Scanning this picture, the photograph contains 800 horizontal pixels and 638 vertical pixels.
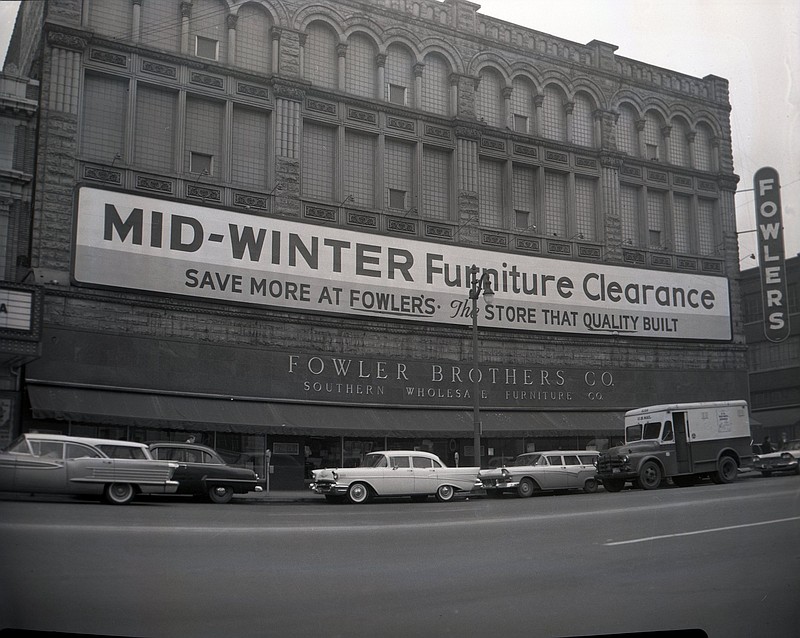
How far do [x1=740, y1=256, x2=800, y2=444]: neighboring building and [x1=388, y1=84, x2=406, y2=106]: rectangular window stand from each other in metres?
2.65

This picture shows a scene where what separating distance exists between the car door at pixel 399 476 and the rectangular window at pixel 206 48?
2.40 m

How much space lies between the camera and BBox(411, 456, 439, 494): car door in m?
4.20

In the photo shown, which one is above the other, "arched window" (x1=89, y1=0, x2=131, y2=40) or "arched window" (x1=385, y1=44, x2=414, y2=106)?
"arched window" (x1=385, y1=44, x2=414, y2=106)

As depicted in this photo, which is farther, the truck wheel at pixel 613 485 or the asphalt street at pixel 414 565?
the truck wheel at pixel 613 485

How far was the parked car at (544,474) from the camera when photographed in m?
4.34

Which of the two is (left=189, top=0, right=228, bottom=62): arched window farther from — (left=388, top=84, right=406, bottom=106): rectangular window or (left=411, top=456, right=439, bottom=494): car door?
(left=411, top=456, right=439, bottom=494): car door

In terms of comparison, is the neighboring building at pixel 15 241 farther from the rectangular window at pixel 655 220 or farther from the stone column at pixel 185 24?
the rectangular window at pixel 655 220

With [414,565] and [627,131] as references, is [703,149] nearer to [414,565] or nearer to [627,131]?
[627,131]

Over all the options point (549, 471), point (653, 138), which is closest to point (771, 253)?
point (653, 138)

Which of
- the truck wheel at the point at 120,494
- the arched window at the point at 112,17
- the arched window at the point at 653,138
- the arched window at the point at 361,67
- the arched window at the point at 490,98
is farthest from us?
the arched window at the point at 653,138

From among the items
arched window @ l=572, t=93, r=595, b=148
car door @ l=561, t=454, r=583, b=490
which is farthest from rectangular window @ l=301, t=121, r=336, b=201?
car door @ l=561, t=454, r=583, b=490

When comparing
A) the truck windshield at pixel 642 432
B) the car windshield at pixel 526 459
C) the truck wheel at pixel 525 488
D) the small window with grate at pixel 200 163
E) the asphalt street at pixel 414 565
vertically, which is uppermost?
the small window with grate at pixel 200 163

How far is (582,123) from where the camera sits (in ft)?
16.2

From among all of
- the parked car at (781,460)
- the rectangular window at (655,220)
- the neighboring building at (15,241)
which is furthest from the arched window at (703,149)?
the neighboring building at (15,241)
